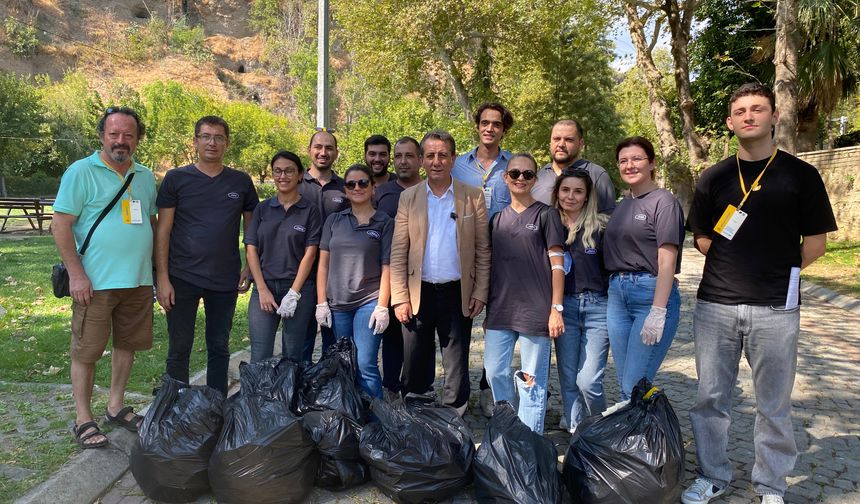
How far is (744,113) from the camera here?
2.97m

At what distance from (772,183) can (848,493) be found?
1.90 meters

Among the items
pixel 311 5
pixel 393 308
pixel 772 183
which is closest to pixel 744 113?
pixel 772 183

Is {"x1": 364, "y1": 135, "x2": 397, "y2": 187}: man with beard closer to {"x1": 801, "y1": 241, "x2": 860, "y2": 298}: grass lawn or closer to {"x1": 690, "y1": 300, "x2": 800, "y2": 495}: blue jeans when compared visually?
{"x1": 690, "y1": 300, "x2": 800, "y2": 495}: blue jeans

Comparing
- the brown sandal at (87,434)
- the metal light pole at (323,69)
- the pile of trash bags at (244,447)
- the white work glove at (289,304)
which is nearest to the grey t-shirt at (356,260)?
the white work glove at (289,304)

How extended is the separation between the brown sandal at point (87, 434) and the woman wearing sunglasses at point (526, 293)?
2445mm

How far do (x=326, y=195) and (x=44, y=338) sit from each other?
3.71m

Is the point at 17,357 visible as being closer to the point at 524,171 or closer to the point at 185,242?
the point at 185,242

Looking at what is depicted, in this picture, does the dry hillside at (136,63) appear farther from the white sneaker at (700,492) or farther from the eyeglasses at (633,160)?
the white sneaker at (700,492)

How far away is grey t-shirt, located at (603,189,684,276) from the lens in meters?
3.26

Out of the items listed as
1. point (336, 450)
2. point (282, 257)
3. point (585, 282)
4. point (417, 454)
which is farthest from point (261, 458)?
point (585, 282)

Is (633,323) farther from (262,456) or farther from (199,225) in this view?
(199,225)

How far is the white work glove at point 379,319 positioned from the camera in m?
3.77

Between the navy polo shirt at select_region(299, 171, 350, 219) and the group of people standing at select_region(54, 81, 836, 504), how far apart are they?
43cm

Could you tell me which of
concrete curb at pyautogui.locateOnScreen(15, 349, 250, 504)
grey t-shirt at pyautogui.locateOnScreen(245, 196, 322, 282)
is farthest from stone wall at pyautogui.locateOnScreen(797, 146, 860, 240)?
concrete curb at pyautogui.locateOnScreen(15, 349, 250, 504)
